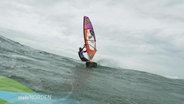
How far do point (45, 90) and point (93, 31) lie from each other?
24146 millimetres

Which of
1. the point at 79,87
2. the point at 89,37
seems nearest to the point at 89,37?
the point at 89,37

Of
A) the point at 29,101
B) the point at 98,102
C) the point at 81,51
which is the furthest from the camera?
the point at 81,51

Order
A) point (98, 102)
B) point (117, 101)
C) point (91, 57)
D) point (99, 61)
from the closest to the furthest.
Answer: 1. point (98, 102)
2. point (117, 101)
3. point (91, 57)
4. point (99, 61)

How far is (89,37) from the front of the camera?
3444cm

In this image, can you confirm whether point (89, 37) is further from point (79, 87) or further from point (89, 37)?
point (79, 87)

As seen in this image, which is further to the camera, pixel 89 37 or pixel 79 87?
pixel 89 37

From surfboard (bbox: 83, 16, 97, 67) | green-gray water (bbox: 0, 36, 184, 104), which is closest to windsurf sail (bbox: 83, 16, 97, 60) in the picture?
surfboard (bbox: 83, 16, 97, 67)

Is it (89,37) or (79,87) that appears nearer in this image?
(79,87)

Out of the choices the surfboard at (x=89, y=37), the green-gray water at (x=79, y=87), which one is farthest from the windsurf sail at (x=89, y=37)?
the green-gray water at (x=79, y=87)

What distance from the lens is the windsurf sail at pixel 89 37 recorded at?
33353 millimetres

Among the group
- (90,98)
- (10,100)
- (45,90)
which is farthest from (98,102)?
(10,100)

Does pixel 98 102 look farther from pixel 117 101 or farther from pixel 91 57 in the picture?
pixel 91 57

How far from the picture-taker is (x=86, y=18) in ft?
116

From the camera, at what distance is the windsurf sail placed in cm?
3335
